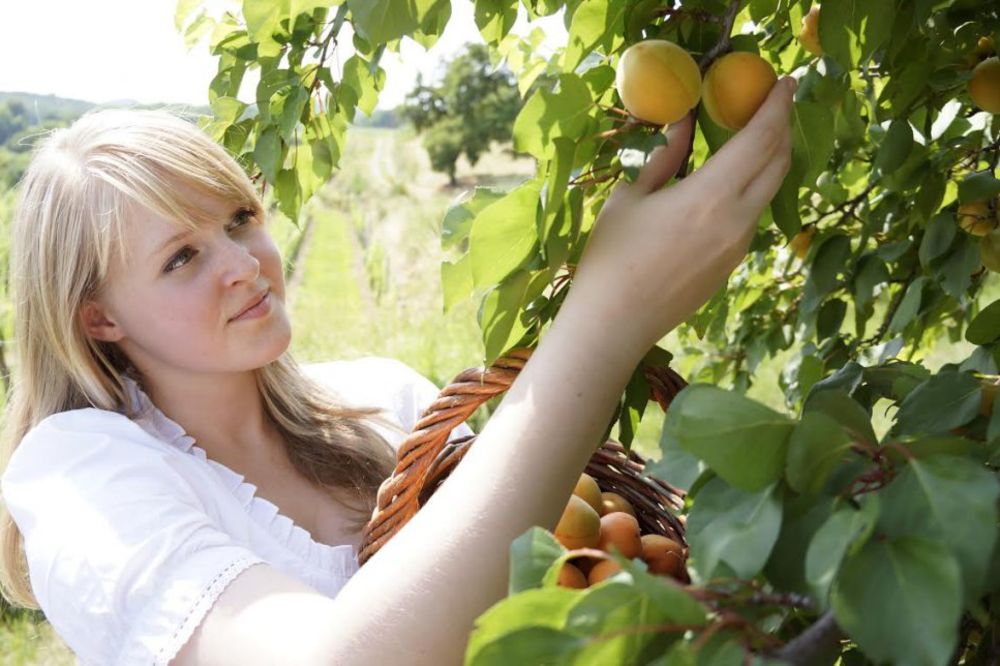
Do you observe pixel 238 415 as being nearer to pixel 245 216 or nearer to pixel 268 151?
pixel 245 216

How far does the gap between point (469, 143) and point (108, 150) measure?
1544cm

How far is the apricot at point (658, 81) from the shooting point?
0.60 meters

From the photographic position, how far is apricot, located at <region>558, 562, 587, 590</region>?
825 mm

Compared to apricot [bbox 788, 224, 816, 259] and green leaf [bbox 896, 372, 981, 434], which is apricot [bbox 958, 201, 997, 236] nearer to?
apricot [bbox 788, 224, 816, 259]

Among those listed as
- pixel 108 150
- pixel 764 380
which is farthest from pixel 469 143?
pixel 108 150

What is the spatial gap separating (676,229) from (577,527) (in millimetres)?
357

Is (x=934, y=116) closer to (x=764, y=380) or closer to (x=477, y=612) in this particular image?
(x=477, y=612)

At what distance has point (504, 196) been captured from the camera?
664 millimetres

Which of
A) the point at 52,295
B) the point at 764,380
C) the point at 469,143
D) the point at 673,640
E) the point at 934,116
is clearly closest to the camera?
the point at 673,640

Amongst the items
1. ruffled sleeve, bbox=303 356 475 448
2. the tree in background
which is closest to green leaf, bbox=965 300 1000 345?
ruffled sleeve, bbox=303 356 475 448

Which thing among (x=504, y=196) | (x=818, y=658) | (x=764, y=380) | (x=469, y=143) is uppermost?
(x=504, y=196)

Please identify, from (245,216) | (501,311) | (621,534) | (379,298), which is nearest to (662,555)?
(621,534)

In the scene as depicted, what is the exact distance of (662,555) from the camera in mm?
928

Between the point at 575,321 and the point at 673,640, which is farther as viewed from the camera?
the point at 575,321
